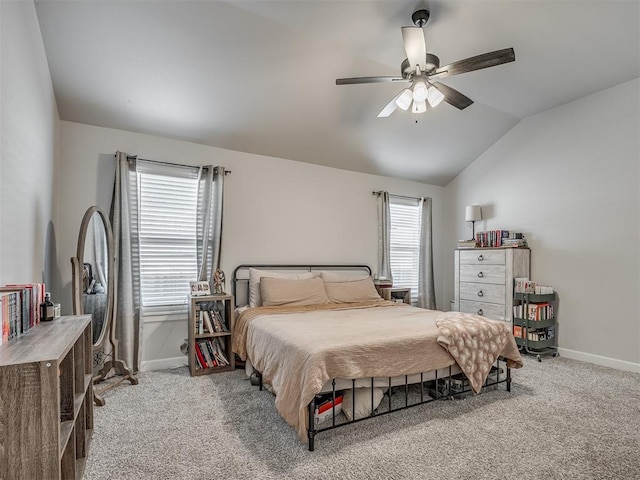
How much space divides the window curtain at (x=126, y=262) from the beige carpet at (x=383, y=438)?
0.43 m

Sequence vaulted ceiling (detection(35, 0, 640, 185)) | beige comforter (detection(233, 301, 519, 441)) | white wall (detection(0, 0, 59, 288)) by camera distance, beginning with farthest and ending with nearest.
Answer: vaulted ceiling (detection(35, 0, 640, 185)), beige comforter (detection(233, 301, 519, 441)), white wall (detection(0, 0, 59, 288))

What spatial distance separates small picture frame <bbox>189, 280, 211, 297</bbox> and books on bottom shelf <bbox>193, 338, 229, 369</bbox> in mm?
488

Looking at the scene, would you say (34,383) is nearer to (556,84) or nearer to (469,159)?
(556,84)

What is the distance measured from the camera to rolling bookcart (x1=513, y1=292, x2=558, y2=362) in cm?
397

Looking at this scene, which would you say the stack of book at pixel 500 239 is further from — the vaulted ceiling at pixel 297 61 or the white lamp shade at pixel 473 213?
the vaulted ceiling at pixel 297 61

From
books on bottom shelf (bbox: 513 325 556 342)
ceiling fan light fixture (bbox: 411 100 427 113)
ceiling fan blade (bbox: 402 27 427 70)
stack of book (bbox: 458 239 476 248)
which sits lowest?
books on bottom shelf (bbox: 513 325 556 342)

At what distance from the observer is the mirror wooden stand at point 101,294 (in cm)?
290

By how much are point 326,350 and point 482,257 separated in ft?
10.4

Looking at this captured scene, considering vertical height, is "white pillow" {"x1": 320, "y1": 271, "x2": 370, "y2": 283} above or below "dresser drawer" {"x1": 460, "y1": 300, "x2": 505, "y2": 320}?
above

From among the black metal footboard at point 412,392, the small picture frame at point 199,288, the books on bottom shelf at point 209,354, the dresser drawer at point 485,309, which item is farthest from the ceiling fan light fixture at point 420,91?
the books on bottom shelf at point 209,354

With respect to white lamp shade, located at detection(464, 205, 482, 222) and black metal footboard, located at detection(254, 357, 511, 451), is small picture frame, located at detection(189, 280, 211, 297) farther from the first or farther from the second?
white lamp shade, located at detection(464, 205, 482, 222)

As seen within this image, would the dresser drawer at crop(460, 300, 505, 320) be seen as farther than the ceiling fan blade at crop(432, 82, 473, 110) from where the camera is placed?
Yes

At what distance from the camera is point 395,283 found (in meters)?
5.30

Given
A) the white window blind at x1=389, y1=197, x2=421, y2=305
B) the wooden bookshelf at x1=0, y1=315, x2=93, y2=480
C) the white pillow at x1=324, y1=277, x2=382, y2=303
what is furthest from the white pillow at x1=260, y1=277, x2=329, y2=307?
the wooden bookshelf at x1=0, y1=315, x2=93, y2=480
